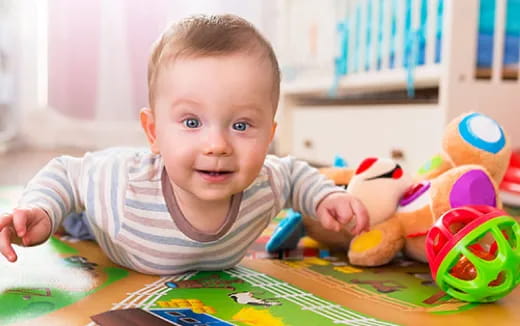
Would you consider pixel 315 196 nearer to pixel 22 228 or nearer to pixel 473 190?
pixel 473 190

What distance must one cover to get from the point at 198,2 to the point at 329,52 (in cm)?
87

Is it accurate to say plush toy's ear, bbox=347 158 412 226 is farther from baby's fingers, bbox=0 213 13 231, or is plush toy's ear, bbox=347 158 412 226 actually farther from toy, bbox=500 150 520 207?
toy, bbox=500 150 520 207

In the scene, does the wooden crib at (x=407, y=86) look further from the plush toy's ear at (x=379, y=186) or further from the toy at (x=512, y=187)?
the plush toy's ear at (x=379, y=186)

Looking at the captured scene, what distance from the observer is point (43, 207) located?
78 cm

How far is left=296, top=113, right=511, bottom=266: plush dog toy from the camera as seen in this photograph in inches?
34.5

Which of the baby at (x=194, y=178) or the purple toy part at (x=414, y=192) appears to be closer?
the baby at (x=194, y=178)

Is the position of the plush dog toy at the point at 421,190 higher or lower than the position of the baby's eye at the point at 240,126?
lower

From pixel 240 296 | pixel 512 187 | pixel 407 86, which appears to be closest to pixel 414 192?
pixel 240 296

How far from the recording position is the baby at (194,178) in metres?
0.73

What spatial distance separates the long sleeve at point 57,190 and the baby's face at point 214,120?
0.52ft

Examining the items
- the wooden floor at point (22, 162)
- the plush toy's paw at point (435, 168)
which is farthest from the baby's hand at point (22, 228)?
the wooden floor at point (22, 162)

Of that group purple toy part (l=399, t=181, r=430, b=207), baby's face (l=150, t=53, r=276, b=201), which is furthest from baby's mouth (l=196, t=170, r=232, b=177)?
purple toy part (l=399, t=181, r=430, b=207)

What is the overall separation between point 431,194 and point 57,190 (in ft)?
1.65

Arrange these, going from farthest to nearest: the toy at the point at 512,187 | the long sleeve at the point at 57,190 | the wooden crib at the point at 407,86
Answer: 1. the wooden crib at the point at 407,86
2. the toy at the point at 512,187
3. the long sleeve at the point at 57,190
